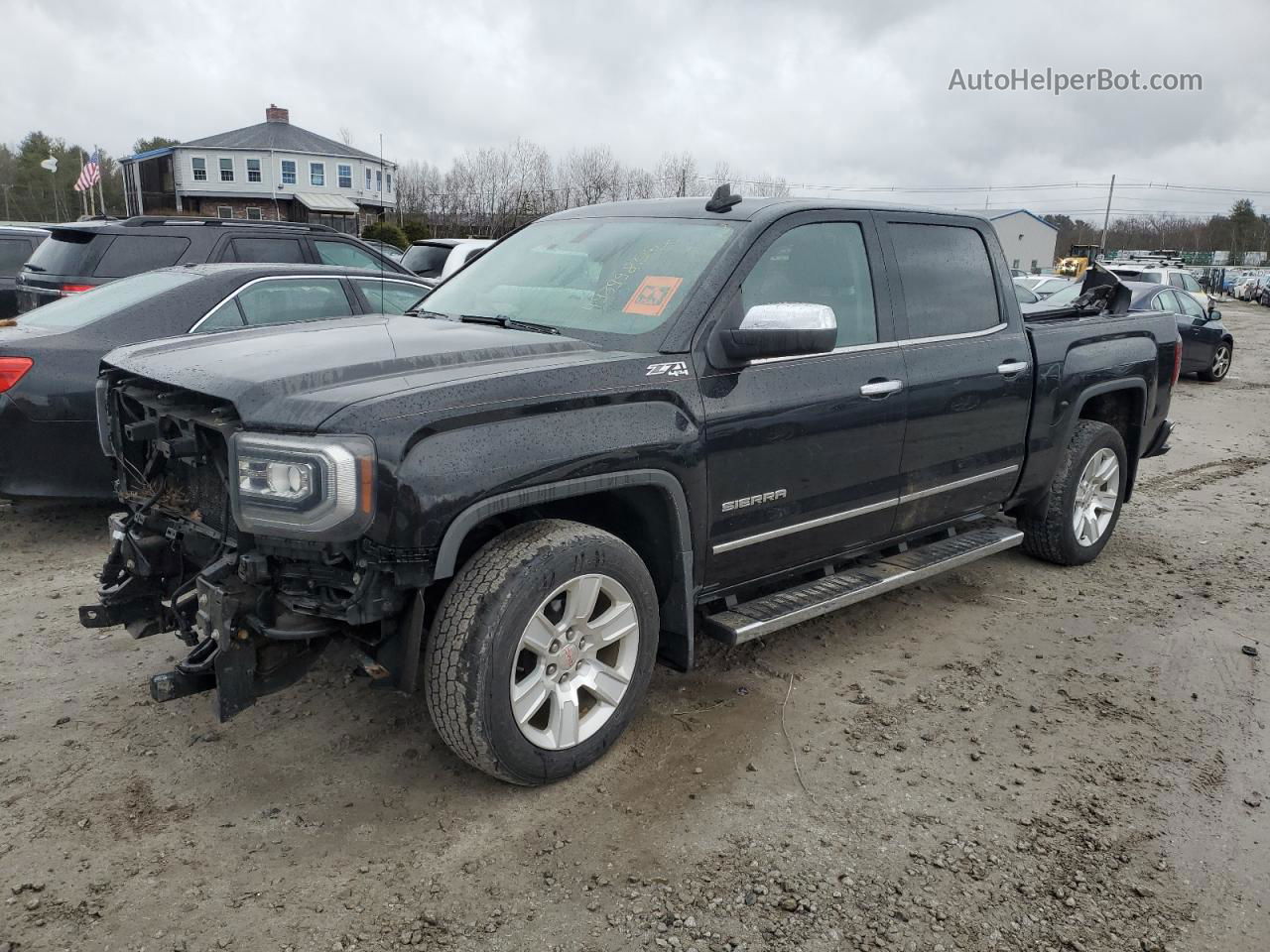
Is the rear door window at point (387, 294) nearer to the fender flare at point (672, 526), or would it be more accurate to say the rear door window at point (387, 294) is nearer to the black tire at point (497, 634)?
the fender flare at point (672, 526)

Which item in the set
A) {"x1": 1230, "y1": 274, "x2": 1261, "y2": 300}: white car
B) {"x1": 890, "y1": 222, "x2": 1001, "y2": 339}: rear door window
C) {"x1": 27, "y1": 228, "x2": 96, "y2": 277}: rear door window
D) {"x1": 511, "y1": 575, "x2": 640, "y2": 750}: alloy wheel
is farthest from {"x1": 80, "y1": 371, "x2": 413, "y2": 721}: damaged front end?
{"x1": 1230, "y1": 274, "x2": 1261, "y2": 300}: white car

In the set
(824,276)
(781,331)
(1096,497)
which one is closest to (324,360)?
(781,331)

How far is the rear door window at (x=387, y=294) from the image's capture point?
6.70m

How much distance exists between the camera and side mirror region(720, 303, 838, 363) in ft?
11.3

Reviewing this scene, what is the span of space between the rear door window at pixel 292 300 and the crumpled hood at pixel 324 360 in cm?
232

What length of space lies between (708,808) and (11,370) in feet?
14.5

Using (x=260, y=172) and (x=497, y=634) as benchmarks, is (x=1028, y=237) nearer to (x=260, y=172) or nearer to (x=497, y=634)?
(x=260, y=172)

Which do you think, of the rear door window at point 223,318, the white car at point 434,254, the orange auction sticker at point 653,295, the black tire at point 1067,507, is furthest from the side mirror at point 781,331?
the white car at point 434,254

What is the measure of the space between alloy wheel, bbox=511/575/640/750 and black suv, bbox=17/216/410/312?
4.39m

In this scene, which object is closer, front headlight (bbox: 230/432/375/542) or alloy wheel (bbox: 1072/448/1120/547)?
front headlight (bbox: 230/432/375/542)

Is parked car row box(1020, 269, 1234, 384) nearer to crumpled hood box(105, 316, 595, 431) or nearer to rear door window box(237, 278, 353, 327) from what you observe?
rear door window box(237, 278, 353, 327)

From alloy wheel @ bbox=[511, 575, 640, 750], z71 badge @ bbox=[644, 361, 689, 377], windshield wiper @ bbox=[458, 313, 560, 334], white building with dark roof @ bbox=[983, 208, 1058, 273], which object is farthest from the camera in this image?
white building with dark roof @ bbox=[983, 208, 1058, 273]

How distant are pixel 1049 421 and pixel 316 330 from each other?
3720mm

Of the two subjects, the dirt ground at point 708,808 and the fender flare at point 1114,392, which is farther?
the fender flare at point 1114,392
